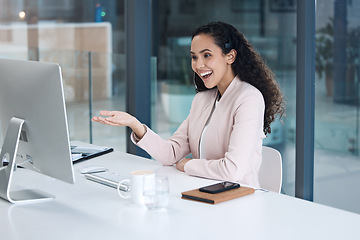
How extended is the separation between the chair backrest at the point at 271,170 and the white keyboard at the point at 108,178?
67cm

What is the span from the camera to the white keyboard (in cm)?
201

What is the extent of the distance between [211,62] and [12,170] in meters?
1.05

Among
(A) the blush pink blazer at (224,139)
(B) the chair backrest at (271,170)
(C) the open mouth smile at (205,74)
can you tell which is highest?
(C) the open mouth smile at (205,74)

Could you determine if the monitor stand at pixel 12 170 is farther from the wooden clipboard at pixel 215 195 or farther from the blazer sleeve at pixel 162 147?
the blazer sleeve at pixel 162 147

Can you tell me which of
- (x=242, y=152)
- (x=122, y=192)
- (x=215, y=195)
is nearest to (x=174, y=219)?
(x=215, y=195)

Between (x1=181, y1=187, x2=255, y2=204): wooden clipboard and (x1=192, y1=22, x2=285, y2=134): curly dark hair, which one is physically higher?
(x1=192, y1=22, x2=285, y2=134): curly dark hair

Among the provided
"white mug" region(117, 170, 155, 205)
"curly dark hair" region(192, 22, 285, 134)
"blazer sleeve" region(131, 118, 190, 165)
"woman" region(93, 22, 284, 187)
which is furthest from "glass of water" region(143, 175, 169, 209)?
"curly dark hair" region(192, 22, 285, 134)

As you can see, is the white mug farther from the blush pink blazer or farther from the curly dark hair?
the curly dark hair

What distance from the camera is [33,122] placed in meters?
1.89

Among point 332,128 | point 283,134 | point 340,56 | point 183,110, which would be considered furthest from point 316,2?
point 183,110

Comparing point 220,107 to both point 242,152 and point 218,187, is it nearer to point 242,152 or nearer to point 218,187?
point 242,152

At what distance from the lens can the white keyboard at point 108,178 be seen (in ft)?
6.60

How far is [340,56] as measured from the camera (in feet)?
9.30

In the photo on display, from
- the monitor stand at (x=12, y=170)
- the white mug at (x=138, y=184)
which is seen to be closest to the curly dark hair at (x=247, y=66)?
the white mug at (x=138, y=184)
